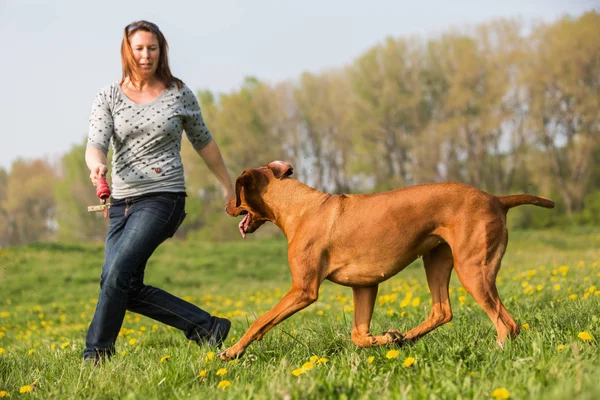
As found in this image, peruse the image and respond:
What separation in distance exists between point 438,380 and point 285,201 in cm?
168

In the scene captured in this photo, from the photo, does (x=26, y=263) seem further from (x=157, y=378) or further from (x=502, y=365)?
(x=502, y=365)

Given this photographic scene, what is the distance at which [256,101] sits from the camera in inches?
1455

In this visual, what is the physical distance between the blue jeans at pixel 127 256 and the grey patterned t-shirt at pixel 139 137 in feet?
0.34

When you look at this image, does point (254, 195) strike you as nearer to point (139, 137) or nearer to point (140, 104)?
point (139, 137)

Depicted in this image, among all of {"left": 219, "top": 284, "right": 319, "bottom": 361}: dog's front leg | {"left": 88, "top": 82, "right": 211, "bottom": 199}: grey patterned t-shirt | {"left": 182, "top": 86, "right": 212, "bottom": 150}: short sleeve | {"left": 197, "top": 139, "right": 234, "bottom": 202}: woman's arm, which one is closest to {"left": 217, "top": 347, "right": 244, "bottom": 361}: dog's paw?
{"left": 219, "top": 284, "right": 319, "bottom": 361}: dog's front leg

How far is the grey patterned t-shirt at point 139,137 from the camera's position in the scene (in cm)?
462

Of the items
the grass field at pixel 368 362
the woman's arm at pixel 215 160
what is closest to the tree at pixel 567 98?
the grass field at pixel 368 362

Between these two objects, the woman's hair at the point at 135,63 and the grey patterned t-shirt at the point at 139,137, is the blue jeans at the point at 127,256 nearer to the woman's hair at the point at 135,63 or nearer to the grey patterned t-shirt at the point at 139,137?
the grey patterned t-shirt at the point at 139,137

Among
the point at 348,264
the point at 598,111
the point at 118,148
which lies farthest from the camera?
the point at 598,111

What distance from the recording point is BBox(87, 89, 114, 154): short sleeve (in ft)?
15.1

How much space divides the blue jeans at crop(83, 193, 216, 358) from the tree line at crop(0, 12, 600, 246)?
26.8m

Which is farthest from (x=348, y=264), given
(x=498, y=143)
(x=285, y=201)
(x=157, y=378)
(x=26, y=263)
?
(x=498, y=143)

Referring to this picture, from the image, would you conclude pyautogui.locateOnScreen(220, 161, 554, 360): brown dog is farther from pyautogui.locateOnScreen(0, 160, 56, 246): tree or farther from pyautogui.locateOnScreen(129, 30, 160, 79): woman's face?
pyautogui.locateOnScreen(0, 160, 56, 246): tree

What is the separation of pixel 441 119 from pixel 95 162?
33635mm
